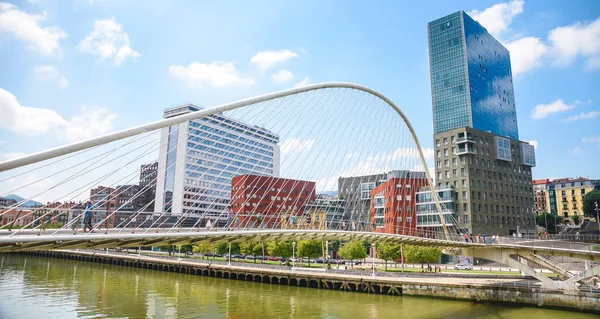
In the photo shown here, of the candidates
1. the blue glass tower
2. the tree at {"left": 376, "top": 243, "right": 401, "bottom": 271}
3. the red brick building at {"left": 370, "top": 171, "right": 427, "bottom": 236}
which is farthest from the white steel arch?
the blue glass tower

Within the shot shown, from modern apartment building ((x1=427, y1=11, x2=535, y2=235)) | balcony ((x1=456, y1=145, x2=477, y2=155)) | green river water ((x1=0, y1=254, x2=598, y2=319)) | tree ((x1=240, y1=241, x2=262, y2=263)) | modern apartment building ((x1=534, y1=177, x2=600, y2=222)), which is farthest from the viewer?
modern apartment building ((x1=534, y1=177, x2=600, y2=222))

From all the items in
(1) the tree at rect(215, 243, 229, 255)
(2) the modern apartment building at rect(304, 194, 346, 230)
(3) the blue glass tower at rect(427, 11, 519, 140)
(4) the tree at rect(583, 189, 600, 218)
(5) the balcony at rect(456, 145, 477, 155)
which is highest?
(3) the blue glass tower at rect(427, 11, 519, 140)

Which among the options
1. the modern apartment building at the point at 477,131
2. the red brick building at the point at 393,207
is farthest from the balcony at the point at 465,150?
the red brick building at the point at 393,207

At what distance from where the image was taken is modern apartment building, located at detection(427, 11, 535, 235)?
65688mm

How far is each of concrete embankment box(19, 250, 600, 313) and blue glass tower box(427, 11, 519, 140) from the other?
195 ft

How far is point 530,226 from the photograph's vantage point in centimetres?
7431

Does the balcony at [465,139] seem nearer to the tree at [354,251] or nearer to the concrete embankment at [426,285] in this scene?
the tree at [354,251]

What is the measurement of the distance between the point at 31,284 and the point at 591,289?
4586 centimetres

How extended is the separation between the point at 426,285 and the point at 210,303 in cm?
1678

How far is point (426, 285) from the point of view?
32.0 m

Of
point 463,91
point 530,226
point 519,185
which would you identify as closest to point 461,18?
point 463,91

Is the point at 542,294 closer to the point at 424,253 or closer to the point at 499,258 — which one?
the point at 499,258

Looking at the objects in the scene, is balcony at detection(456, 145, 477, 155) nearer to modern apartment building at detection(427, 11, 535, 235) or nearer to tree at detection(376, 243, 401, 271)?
modern apartment building at detection(427, 11, 535, 235)

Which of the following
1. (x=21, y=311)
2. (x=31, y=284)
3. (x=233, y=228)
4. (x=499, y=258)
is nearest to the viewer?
(x=233, y=228)
